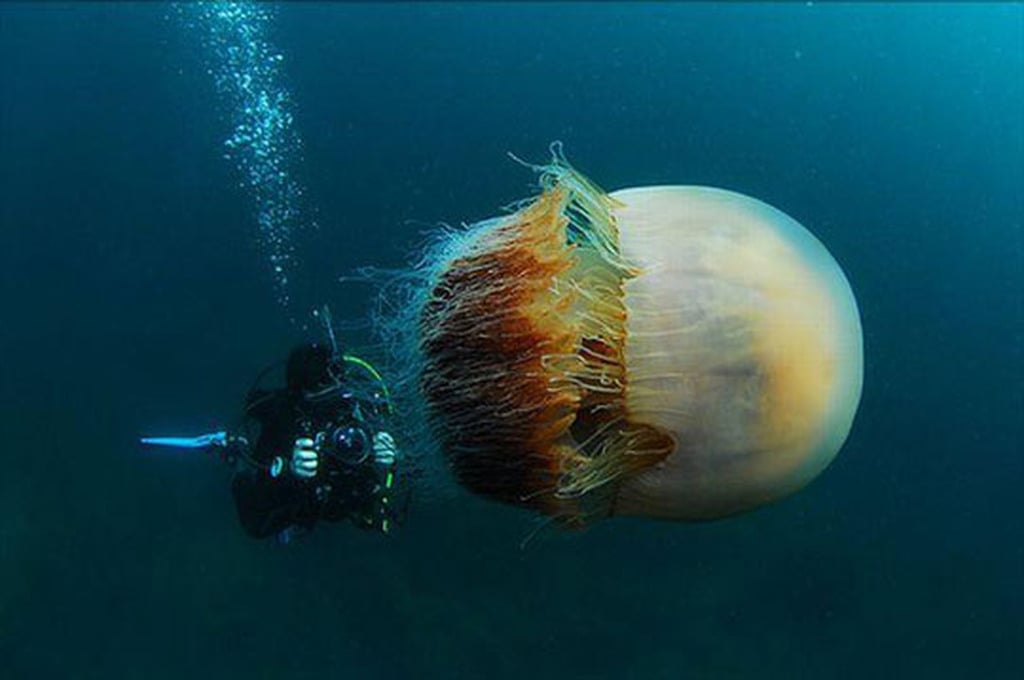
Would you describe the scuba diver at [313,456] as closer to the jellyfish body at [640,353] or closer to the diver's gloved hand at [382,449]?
the diver's gloved hand at [382,449]

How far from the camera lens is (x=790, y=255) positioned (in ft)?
10.0

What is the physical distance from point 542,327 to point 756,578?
9116mm

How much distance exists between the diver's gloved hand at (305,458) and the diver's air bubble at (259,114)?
8234mm

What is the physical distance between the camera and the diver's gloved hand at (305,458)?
562 cm

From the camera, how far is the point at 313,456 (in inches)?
221

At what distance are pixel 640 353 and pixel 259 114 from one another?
15.8 meters

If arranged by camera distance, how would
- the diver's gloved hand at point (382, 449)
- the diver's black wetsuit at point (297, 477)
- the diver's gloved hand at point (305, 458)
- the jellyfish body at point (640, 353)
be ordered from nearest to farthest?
the jellyfish body at point (640, 353) → the diver's gloved hand at point (382, 449) → the diver's gloved hand at point (305, 458) → the diver's black wetsuit at point (297, 477)

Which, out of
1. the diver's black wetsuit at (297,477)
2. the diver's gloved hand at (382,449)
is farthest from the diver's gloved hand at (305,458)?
the diver's gloved hand at (382,449)

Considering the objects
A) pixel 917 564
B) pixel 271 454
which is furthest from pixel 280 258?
pixel 917 564

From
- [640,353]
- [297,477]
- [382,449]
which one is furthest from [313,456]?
[640,353]

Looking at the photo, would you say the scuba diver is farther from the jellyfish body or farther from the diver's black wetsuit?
the jellyfish body

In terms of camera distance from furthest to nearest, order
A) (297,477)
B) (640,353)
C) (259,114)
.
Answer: (259,114) → (297,477) → (640,353)

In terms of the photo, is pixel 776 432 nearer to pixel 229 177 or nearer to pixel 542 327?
pixel 542 327

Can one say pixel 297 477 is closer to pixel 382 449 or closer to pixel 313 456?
pixel 313 456
